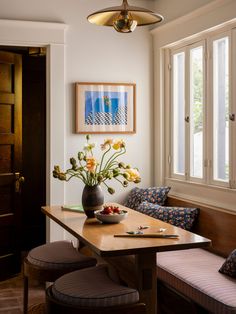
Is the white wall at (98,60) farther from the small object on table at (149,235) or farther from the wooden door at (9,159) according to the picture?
the small object on table at (149,235)

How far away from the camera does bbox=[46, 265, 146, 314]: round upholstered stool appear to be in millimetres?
2623

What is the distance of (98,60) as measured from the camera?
494cm

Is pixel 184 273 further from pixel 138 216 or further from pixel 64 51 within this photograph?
→ pixel 64 51

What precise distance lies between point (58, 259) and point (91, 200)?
465 mm

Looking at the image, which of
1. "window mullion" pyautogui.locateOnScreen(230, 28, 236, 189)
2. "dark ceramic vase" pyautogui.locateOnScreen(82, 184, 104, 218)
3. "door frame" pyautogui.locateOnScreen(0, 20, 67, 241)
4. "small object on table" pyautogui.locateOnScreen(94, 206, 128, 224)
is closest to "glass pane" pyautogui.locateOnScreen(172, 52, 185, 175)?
"window mullion" pyautogui.locateOnScreen(230, 28, 236, 189)

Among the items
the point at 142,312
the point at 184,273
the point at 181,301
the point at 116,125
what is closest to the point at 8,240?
the point at 116,125

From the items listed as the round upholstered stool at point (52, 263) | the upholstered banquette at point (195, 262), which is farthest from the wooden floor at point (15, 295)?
the upholstered banquette at point (195, 262)

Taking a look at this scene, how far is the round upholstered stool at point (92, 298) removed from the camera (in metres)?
2.62

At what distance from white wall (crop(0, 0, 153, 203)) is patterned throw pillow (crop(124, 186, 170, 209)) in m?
0.23

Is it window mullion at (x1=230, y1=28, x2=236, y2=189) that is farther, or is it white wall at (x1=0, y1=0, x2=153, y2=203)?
white wall at (x1=0, y1=0, x2=153, y2=203)

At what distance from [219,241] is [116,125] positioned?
1.72 meters

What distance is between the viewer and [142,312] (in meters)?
2.66

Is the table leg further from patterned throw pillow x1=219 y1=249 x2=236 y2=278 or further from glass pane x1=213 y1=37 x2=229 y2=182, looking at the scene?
glass pane x1=213 y1=37 x2=229 y2=182

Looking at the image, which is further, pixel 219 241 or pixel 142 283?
pixel 219 241
